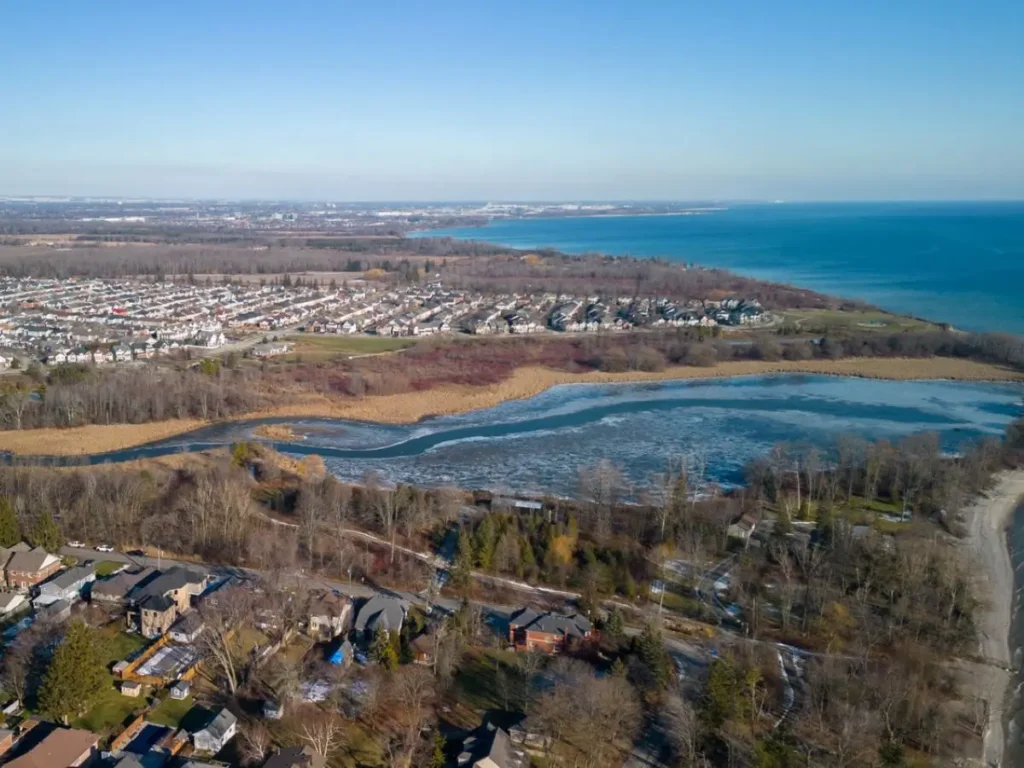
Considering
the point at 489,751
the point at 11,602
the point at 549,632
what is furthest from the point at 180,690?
the point at 549,632

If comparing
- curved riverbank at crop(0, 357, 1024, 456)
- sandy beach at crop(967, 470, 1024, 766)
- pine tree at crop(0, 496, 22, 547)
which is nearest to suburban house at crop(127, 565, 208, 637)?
pine tree at crop(0, 496, 22, 547)

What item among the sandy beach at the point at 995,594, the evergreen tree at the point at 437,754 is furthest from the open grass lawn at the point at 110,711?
the sandy beach at the point at 995,594

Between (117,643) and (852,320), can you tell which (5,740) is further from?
(852,320)

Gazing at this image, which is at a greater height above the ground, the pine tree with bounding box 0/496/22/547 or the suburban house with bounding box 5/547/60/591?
the pine tree with bounding box 0/496/22/547

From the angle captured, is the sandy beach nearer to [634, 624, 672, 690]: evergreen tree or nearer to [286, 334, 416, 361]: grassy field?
[634, 624, 672, 690]: evergreen tree

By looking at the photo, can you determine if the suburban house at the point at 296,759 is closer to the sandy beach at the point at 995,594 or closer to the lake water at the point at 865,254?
the sandy beach at the point at 995,594

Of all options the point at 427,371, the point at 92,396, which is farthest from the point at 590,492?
the point at 92,396

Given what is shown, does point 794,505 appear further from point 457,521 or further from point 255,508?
point 255,508
